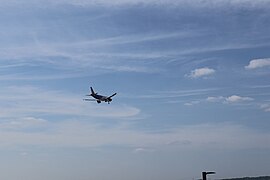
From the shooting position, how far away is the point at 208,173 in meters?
71.9

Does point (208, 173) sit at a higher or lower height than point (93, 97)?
lower

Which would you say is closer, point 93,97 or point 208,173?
point 208,173

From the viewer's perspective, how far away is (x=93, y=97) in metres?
138

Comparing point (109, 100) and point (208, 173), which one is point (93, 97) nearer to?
point (109, 100)

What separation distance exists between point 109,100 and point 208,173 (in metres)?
62.6

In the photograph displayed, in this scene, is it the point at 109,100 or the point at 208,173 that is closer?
the point at 208,173

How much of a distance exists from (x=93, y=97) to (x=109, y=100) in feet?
26.2

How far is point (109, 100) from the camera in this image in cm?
13175

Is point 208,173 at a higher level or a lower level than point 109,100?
lower

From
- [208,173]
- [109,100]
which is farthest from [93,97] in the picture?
[208,173]
